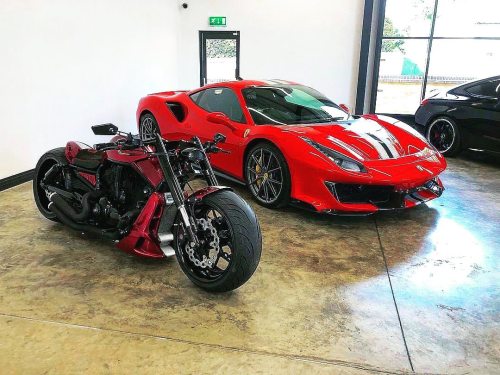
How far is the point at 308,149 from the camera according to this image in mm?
3357

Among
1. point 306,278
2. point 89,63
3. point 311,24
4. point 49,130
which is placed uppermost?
point 311,24

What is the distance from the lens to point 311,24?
8.24m

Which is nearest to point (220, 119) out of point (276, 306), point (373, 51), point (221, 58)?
point (276, 306)

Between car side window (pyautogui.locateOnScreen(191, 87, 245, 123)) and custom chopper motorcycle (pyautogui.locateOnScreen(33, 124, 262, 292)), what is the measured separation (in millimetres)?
1493

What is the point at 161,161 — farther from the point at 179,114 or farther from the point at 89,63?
the point at 89,63

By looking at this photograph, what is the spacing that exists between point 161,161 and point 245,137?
149 centimetres

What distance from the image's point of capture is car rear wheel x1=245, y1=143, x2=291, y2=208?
3.52m

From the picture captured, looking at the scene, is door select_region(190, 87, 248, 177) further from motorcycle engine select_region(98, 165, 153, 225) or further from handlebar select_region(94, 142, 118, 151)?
handlebar select_region(94, 142, 118, 151)

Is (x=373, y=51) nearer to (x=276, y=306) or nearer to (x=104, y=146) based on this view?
(x=104, y=146)

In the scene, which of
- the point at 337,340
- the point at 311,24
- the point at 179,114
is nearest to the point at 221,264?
the point at 337,340

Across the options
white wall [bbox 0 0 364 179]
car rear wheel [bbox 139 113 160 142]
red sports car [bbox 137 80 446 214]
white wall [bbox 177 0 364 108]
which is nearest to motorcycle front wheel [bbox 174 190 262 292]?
red sports car [bbox 137 80 446 214]

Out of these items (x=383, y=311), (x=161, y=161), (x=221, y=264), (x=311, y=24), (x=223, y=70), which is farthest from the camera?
(x=223, y=70)

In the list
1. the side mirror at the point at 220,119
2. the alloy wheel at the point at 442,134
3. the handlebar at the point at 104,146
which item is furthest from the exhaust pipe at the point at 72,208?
the alloy wheel at the point at 442,134

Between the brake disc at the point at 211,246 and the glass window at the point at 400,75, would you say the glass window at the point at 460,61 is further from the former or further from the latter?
the brake disc at the point at 211,246
